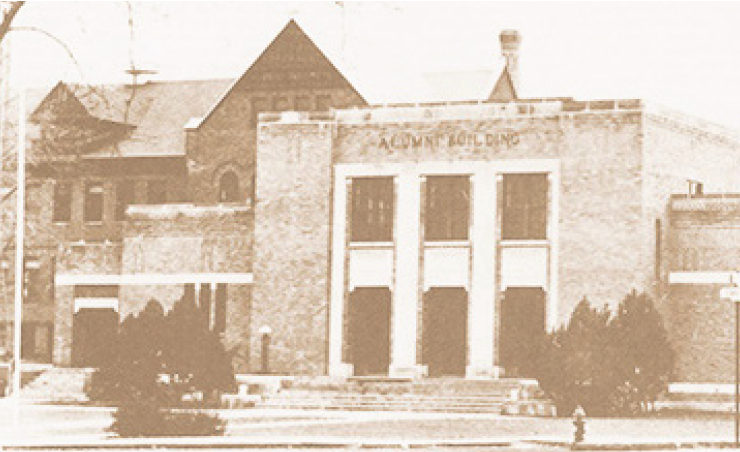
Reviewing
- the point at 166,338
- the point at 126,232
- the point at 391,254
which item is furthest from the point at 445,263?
the point at 166,338

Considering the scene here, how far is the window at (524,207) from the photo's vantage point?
2244 inches

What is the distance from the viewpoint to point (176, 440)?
33.3 meters

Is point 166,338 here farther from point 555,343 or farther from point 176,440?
point 555,343

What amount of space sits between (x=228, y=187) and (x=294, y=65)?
6.19 m

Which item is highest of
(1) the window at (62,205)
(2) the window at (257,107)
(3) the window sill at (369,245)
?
(2) the window at (257,107)

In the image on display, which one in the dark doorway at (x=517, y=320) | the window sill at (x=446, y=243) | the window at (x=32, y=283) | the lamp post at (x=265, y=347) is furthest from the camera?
the window at (x=32, y=283)

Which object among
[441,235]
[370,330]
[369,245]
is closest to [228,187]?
[369,245]

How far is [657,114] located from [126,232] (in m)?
19.9

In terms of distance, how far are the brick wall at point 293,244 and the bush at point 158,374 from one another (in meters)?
17.7

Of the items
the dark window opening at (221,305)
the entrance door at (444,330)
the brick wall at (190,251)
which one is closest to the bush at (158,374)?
the entrance door at (444,330)

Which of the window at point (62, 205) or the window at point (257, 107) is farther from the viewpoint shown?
the window at point (62, 205)

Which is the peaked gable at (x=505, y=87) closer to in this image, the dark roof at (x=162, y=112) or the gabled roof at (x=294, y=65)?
the gabled roof at (x=294, y=65)

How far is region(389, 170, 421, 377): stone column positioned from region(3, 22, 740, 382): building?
46mm

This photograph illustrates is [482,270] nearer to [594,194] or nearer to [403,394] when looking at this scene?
[594,194]
